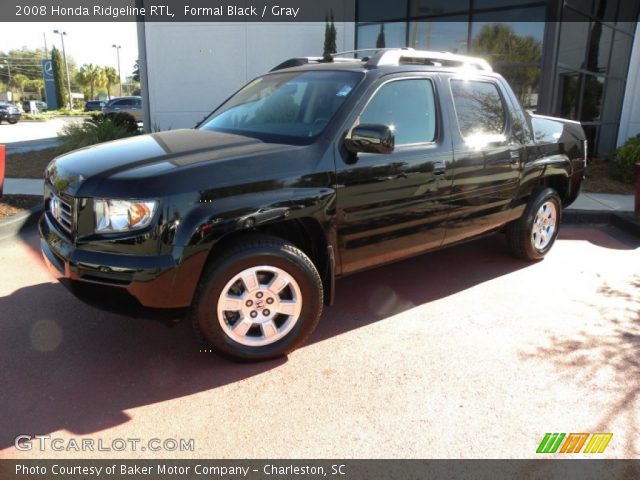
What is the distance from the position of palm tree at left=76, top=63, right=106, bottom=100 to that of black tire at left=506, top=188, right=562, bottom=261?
84658mm

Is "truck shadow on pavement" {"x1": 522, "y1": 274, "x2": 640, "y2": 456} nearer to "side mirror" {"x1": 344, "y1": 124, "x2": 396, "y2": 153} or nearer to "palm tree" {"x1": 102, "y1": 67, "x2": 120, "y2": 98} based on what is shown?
"side mirror" {"x1": 344, "y1": 124, "x2": 396, "y2": 153}

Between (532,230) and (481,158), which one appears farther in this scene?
(532,230)

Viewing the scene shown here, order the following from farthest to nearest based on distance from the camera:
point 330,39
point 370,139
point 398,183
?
point 330,39
point 398,183
point 370,139

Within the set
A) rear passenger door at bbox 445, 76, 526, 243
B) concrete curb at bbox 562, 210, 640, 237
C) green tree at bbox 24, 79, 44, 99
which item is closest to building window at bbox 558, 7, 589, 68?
concrete curb at bbox 562, 210, 640, 237

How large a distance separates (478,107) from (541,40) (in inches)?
296

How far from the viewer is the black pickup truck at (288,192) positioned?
2902mm

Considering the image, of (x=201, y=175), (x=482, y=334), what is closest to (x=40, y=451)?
(x=201, y=175)

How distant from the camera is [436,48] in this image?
1177 centimetres

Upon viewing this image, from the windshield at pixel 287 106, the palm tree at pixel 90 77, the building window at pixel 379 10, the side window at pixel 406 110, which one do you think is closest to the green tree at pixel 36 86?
the palm tree at pixel 90 77

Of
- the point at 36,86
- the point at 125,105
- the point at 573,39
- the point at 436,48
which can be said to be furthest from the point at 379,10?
the point at 36,86

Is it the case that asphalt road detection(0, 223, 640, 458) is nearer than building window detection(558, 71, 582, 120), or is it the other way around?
asphalt road detection(0, 223, 640, 458)

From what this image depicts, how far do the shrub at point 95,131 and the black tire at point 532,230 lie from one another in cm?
869

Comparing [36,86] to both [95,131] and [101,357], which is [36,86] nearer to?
[95,131]

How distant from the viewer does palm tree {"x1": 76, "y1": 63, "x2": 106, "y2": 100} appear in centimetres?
7888
